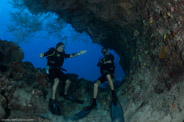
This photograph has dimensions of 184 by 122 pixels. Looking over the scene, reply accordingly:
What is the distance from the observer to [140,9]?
4887 millimetres

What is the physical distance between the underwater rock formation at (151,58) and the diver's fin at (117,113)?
0.16 meters

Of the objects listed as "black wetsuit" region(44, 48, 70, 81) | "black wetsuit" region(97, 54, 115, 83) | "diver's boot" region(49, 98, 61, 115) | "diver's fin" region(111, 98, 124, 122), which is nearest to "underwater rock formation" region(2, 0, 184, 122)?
"diver's fin" region(111, 98, 124, 122)

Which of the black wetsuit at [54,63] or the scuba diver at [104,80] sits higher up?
the black wetsuit at [54,63]

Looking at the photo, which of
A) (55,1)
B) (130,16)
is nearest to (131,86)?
(130,16)

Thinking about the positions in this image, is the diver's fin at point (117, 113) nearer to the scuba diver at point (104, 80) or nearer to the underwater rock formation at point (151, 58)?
the scuba diver at point (104, 80)

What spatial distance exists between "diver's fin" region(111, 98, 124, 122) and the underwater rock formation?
0.16m

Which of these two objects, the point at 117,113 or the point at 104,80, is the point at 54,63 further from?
the point at 117,113

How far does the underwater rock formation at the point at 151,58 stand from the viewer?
3682mm

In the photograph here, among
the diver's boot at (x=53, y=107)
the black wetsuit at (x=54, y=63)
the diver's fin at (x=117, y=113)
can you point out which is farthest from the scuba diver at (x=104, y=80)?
the black wetsuit at (x=54, y=63)

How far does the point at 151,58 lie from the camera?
4445 mm

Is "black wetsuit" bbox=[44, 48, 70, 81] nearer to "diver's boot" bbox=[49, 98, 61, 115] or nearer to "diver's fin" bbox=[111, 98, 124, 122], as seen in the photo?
"diver's boot" bbox=[49, 98, 61, 115]

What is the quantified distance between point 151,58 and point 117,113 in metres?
2.10

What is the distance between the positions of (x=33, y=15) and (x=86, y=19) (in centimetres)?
470

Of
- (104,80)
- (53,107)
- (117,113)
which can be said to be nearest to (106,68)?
(104,80)
